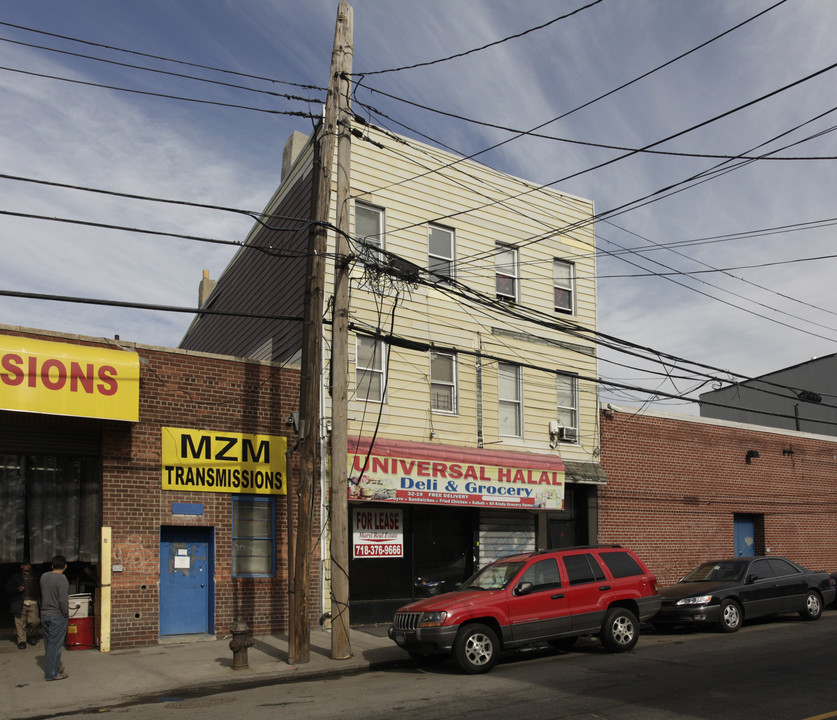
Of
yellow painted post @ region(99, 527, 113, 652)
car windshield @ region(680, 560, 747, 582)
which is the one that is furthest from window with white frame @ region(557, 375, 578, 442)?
yellow painted post @ region(99, 527, 113, 652)

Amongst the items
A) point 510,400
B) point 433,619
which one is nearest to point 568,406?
point 510,400

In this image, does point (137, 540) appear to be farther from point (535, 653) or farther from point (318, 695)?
point (535, 653)

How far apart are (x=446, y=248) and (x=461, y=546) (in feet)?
23.2

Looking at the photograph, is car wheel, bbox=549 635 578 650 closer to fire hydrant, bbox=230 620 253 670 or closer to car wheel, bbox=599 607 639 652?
car wheel, bbox=599 607 639 652

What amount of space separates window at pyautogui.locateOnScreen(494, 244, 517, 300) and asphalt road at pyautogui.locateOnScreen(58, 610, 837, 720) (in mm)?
9579

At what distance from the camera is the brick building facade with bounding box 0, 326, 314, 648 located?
1402 cm

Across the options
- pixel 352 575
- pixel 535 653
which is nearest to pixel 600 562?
pixel 535 653

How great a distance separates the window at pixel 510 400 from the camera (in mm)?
19875

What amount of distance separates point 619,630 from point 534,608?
1.76 m

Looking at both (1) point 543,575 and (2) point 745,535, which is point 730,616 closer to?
(1) point 543,575

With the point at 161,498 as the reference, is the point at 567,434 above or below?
above

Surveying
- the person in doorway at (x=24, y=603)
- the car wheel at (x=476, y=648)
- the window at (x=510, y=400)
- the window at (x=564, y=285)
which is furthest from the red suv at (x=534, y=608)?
the window at (x=564, y=285)

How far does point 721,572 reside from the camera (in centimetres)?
1659

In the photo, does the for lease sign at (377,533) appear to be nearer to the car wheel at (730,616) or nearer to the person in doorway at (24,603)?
the person in doorway at (24,603)
